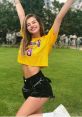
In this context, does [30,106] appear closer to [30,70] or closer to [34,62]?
[30,70]

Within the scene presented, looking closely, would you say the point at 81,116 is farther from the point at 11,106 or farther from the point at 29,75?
the point at 29,75

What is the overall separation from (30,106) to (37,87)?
0.27 metres

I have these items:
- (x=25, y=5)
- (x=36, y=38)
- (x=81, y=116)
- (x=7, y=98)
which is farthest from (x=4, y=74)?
(x=25, y=5)

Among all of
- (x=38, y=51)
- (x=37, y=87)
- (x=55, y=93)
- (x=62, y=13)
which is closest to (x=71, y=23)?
(x=55, y=93)

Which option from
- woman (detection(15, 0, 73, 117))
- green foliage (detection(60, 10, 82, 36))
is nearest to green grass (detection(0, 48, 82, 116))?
woman (detection(15, 0, 73, 117))

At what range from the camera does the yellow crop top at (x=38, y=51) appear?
18.9ft

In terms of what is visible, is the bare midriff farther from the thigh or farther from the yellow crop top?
the thigh

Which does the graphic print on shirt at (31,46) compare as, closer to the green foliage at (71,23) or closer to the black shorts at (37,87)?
the black shorts at (37,87)

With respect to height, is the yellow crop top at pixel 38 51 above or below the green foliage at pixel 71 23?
above

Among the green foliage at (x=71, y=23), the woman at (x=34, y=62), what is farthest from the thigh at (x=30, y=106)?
the green foliage at (x=71, y=23)

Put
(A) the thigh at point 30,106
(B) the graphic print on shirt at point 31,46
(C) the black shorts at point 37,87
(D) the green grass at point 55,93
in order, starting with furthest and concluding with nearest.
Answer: (D) the green grass at point 55,93 < (B) the graphic print on shirt at point 31,46 < (C) the black shorts at point 37,87 < (A) the thigh at point 30,106

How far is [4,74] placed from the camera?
16.7 meters

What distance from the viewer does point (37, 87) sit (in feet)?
18.7

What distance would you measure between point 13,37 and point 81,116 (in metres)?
44.3
